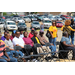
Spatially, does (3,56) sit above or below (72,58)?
above

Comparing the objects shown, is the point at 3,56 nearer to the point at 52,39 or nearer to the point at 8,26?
the point at 52,39

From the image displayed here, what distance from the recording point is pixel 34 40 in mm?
5781

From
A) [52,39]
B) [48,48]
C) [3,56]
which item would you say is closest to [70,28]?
[52,39]

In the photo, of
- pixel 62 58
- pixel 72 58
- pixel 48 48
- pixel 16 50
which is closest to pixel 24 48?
pixel 16 50

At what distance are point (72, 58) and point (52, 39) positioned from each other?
154cm

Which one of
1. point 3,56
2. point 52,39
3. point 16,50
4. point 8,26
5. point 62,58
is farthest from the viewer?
point 8,26

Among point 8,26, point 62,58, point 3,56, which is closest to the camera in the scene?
point 3,56

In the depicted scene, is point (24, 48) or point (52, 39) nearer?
point (24, 48)
